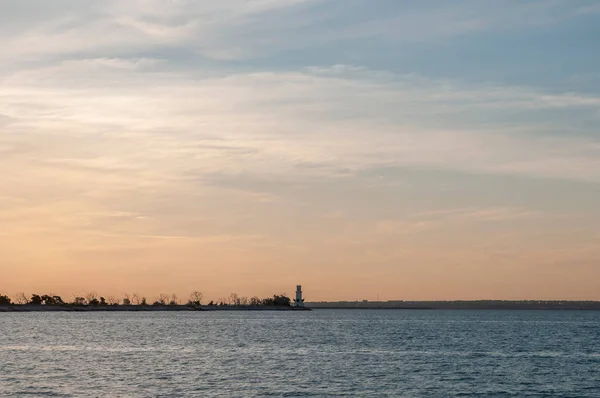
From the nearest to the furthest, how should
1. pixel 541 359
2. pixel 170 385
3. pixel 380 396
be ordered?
pixel 380 396 < pixel 170 385 < pixel 541 359

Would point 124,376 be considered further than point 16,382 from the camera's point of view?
Yes

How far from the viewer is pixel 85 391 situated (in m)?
62.8

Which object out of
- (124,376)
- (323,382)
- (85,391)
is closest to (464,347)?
(323,382)

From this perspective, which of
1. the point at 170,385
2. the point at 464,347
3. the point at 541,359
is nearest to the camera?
the point at 170,385

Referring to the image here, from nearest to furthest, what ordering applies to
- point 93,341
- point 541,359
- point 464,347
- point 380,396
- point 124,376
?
point 380,396, point 124,376, point 541,359, point 464,347, point 93,341

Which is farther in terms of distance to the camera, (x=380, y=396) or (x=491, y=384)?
(x=491, y=384)

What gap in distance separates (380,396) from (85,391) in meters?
22.9

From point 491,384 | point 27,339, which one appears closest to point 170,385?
point 491,384

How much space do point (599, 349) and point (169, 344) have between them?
63.5m

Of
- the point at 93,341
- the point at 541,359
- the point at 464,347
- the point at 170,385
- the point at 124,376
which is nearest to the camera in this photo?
the point at 170,385

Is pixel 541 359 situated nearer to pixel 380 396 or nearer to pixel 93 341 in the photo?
pixel 380 396

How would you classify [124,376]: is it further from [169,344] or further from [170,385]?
[169,344]

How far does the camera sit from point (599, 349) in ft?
389

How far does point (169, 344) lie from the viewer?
4764 inches
